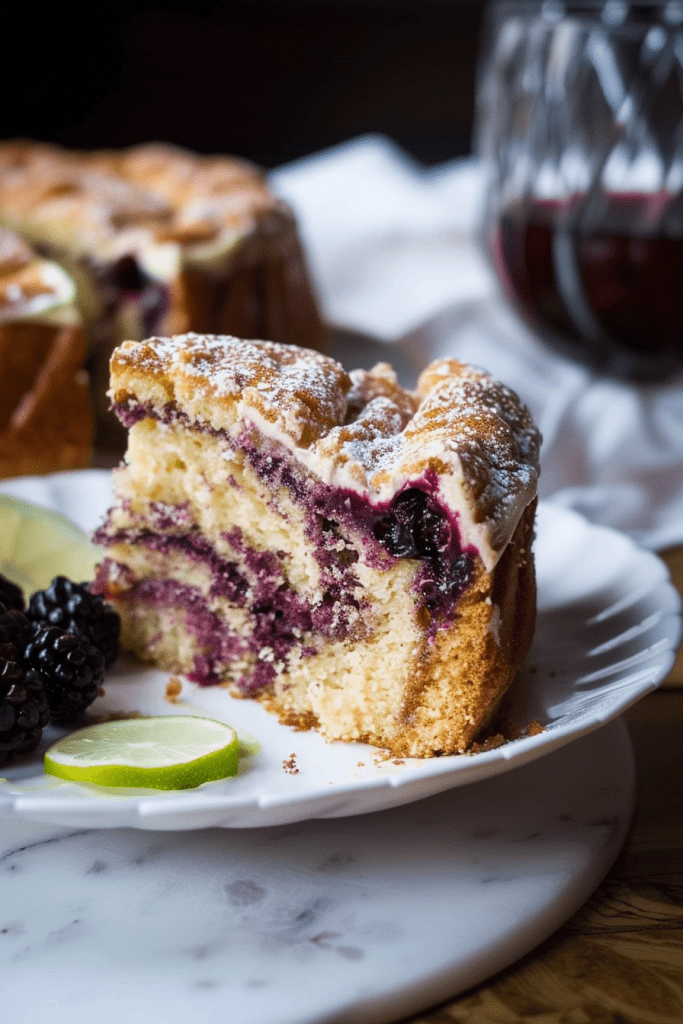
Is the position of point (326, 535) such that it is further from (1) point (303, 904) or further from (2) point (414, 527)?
(1) point (303, 904)

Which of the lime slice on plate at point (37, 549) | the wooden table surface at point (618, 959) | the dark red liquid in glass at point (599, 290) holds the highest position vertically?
the dark red liquid in glass at point (599, 290)

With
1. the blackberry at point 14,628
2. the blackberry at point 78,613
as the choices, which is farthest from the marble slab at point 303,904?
the blackberry at point 78,613

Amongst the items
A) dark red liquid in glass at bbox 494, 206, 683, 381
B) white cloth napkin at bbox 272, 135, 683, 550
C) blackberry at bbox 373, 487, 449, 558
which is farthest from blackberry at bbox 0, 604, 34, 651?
dark red liquid in glass at bbox 494, 206, 683, 381

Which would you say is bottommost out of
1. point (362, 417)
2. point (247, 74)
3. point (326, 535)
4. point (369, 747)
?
point (369, 747)

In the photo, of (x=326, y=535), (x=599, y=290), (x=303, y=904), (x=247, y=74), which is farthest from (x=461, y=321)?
(x=247, y=74)

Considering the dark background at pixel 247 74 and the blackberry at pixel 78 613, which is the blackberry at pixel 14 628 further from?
the dark background at pixel 247 74

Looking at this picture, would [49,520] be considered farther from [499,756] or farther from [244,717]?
[499,756]
